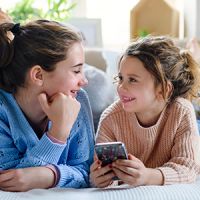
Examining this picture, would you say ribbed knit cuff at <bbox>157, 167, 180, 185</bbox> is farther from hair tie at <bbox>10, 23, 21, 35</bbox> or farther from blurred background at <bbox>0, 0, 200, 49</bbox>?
blurred background at <bbox>0, 0, 200, 49</bbox>

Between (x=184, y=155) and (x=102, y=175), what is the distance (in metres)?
0.26

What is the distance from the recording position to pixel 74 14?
3.00 m

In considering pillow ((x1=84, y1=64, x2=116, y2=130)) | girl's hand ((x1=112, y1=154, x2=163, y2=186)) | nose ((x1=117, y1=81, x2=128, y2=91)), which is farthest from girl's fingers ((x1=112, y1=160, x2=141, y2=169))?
pillow ((x1=84, y1=64, x2=116, y2=130))

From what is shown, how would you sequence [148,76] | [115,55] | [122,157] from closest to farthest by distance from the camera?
1. [122,157]
2. [148,76]
3. [115,55]

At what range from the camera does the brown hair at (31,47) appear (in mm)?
1312

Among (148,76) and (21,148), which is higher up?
(148,76)

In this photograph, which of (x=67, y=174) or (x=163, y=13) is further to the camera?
(x=163, y=13)

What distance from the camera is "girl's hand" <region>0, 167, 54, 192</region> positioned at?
3.97 feet

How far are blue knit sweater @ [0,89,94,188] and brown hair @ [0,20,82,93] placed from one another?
0.08m

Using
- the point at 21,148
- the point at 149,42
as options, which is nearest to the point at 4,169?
the point at 21,148

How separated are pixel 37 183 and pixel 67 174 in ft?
0.35

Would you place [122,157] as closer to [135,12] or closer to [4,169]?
[4,169]

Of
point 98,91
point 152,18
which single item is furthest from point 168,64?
point 152,18

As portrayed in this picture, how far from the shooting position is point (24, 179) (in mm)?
1215
